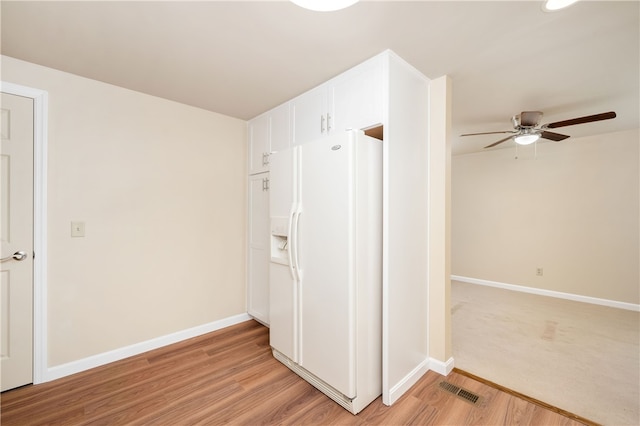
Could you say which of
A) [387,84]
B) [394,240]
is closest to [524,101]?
[387,84]

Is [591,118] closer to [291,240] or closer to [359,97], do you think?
[359,97]

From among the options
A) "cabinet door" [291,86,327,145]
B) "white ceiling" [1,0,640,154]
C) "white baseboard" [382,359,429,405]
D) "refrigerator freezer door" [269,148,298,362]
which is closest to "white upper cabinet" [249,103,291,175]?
"cabinet door" [291,86,327,145]

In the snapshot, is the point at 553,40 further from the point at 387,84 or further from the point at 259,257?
the point at 259,257

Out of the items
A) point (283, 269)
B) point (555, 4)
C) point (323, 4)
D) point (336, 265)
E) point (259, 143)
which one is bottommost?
point (283, 269)

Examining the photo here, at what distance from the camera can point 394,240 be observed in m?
1.98

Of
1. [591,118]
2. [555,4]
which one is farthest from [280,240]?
[591,118]

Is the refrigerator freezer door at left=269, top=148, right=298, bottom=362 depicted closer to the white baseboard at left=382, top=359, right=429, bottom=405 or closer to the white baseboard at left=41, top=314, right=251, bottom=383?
the white baseboard at left=382, top=359, right=429, bottom=405

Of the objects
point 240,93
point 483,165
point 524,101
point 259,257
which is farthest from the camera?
point 483,165

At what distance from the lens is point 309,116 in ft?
8.32

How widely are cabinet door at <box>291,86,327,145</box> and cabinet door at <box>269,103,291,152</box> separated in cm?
10

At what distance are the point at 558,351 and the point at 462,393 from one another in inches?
55.3

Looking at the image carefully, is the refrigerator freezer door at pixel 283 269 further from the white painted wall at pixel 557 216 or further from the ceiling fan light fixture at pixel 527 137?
the white painted wall at pixel 557 216

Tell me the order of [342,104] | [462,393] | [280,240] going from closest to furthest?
1. [462,393]
2. [342,104]
3. [280,240]

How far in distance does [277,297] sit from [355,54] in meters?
2.01
